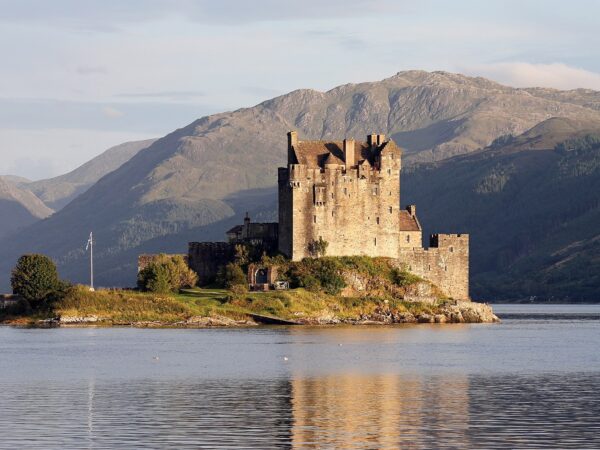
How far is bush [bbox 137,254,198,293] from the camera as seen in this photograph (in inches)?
5566

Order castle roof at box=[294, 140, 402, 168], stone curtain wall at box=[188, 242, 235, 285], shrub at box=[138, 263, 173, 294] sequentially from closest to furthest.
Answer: shrub at box=[138, 263, 173, 294]
castle roof at box=[294, 140, 402, 168]
stone curtain wall at box=[188, 242, 235, 285]

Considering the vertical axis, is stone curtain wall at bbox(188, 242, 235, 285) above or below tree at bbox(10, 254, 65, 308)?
above

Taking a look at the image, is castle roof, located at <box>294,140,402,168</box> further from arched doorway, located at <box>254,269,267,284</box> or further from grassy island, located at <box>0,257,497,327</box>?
arched doorway, located at <box>254,269,267,284</box>

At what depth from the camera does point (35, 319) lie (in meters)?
140

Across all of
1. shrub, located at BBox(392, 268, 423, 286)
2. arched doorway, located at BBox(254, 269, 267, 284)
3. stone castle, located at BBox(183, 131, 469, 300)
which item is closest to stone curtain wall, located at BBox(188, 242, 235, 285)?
stone castle, located at BBox(183, 131, 469, 300)

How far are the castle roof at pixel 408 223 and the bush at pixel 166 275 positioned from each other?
77.2 feet

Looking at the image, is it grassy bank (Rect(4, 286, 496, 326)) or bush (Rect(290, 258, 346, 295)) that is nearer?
grassy bank (Rect(4, 286, 496, 326))

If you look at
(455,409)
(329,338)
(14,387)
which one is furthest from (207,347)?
(455,409)

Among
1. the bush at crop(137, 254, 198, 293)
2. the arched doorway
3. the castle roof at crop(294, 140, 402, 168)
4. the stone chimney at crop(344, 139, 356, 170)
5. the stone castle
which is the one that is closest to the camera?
the bush at crop(137, 254, 198, 293)

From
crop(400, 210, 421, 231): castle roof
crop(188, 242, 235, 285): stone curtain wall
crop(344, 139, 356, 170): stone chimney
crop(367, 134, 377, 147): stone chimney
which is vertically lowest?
crop(188, 242, 235, 285): stone curtain wall

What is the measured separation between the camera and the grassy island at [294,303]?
13650 centimetres

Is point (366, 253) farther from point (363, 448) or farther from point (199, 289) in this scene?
point (363, 448)

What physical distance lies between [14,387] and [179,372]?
13725mm

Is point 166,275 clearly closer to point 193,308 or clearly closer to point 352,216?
point 193,308
